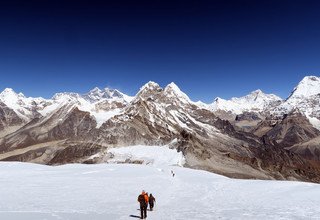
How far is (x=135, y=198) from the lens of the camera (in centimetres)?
4322

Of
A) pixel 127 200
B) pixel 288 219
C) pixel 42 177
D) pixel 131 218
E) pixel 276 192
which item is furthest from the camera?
pixel 42 177

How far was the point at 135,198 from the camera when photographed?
4322 cm

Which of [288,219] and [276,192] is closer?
[288,219]

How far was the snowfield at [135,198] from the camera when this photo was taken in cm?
3347

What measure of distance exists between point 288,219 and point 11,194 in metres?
27.3

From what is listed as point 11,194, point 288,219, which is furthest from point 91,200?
point 288,219

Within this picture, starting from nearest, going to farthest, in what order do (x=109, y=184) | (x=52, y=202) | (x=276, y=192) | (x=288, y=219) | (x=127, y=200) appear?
(x=288, y=219), (x=52, y=202), (x=127, y=200), (x=276, y=192), (x=109, y=184)

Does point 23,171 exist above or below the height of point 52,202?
above

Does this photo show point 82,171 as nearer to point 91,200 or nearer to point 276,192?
point 91,200

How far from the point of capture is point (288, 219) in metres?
30.6

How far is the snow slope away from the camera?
3347 cm

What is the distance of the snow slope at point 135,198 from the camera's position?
33469 mm

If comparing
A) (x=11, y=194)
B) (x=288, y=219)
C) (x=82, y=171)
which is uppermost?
(x=82, y=171)

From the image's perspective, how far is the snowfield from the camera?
3347cm
